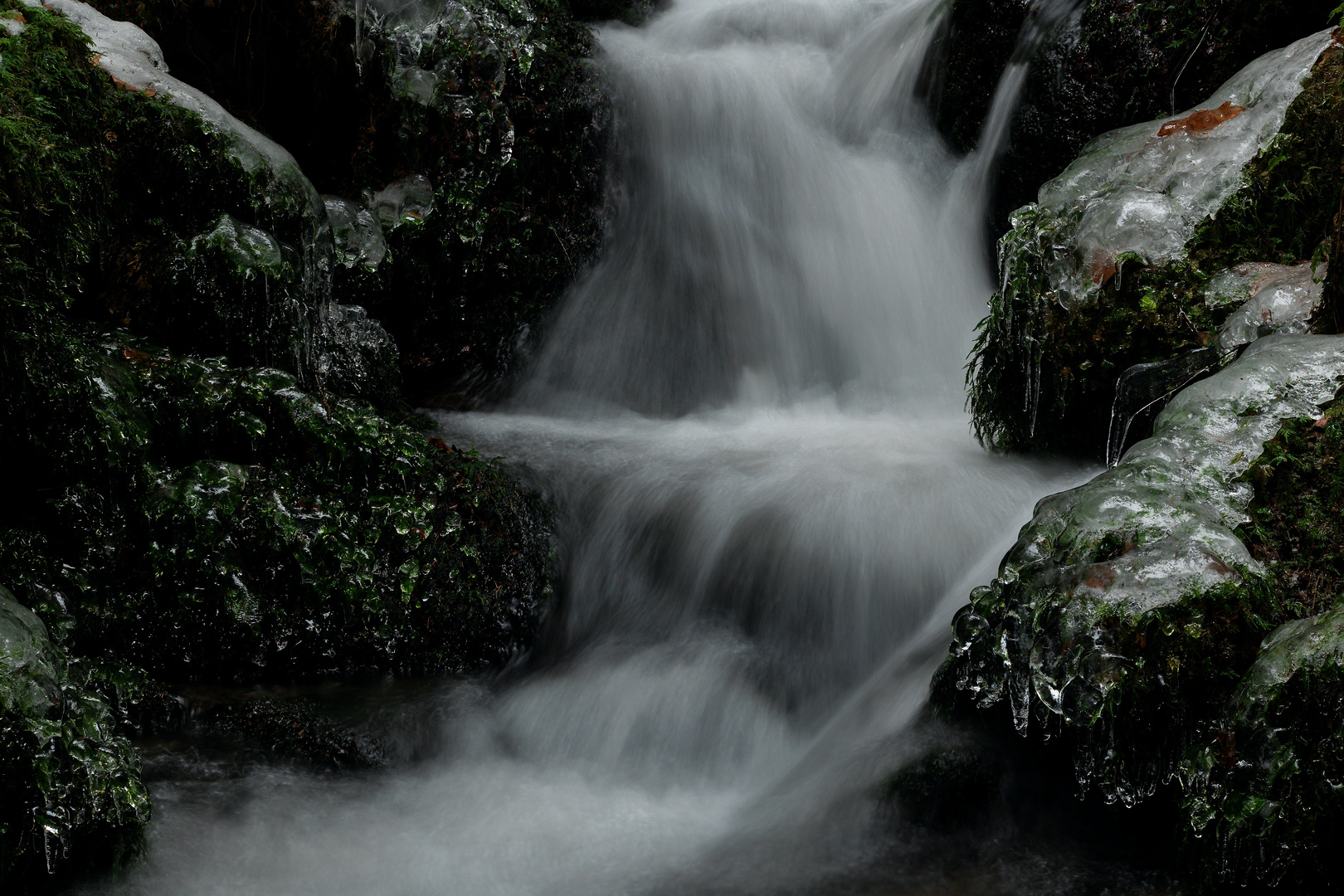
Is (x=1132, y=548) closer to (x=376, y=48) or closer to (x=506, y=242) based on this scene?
(x=506, y=242)

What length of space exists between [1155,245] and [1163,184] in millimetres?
382

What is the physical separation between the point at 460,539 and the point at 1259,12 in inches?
206

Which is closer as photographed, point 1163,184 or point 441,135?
point 1163,184

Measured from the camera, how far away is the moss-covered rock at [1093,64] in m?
5.93

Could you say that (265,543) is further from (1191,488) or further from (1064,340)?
(1064,340)

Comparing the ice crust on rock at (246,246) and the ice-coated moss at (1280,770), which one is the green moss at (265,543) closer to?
the ice crust on rock at (246,246)

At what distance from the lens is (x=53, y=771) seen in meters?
2.96

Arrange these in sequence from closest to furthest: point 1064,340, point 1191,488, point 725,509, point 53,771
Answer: point 53,771 → point 1191,488 → point 1064,340 → point 725,509

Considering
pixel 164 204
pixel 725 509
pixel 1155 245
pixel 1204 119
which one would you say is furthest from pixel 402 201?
pixel 1204 119

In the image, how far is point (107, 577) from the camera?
4262mm

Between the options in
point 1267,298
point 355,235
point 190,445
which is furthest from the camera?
point 355,235

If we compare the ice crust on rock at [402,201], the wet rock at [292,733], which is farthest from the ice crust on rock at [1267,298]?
the ice crust on rock at [402,201]

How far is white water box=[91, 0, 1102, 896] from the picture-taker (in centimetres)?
363

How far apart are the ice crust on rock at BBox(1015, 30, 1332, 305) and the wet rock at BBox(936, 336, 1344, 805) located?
117 centimetres
